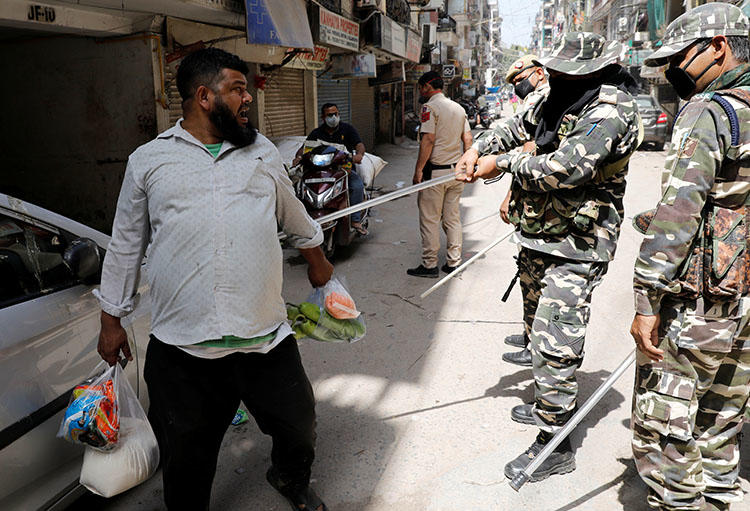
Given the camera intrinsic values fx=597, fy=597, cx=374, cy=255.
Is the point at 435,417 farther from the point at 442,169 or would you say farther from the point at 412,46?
the point at 412,46

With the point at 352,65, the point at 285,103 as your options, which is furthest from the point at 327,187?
the point at 352,65

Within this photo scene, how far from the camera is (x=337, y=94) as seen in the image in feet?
49.1

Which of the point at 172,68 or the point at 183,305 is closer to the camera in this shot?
the point at 183,305

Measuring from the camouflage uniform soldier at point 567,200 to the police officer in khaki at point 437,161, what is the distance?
291cm

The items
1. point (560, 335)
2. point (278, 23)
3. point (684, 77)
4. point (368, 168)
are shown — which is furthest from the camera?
point (368, 168)

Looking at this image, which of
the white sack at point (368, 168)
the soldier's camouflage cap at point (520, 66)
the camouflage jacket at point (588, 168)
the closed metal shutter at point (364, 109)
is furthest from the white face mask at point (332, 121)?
the closed metal shutter at point (364, 109)

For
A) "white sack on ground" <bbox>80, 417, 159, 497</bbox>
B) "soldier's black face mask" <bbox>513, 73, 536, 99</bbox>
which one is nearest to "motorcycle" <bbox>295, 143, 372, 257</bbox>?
"soldier's black face mask" <bbox>513, 73, 536, 99</bbox>

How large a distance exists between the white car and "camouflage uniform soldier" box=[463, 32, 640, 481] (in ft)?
6.32

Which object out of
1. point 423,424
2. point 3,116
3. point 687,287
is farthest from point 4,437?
point 3,116

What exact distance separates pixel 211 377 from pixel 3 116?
729 centimetres

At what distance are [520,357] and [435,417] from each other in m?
0.94

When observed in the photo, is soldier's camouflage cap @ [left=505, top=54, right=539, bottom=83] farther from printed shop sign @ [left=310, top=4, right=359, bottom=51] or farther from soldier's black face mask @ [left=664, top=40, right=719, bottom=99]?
printed shop sign @ [left=310, top=4, right=359, bottom=51]

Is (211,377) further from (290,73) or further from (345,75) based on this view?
(345,75)

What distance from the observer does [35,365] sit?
2.17 meters
